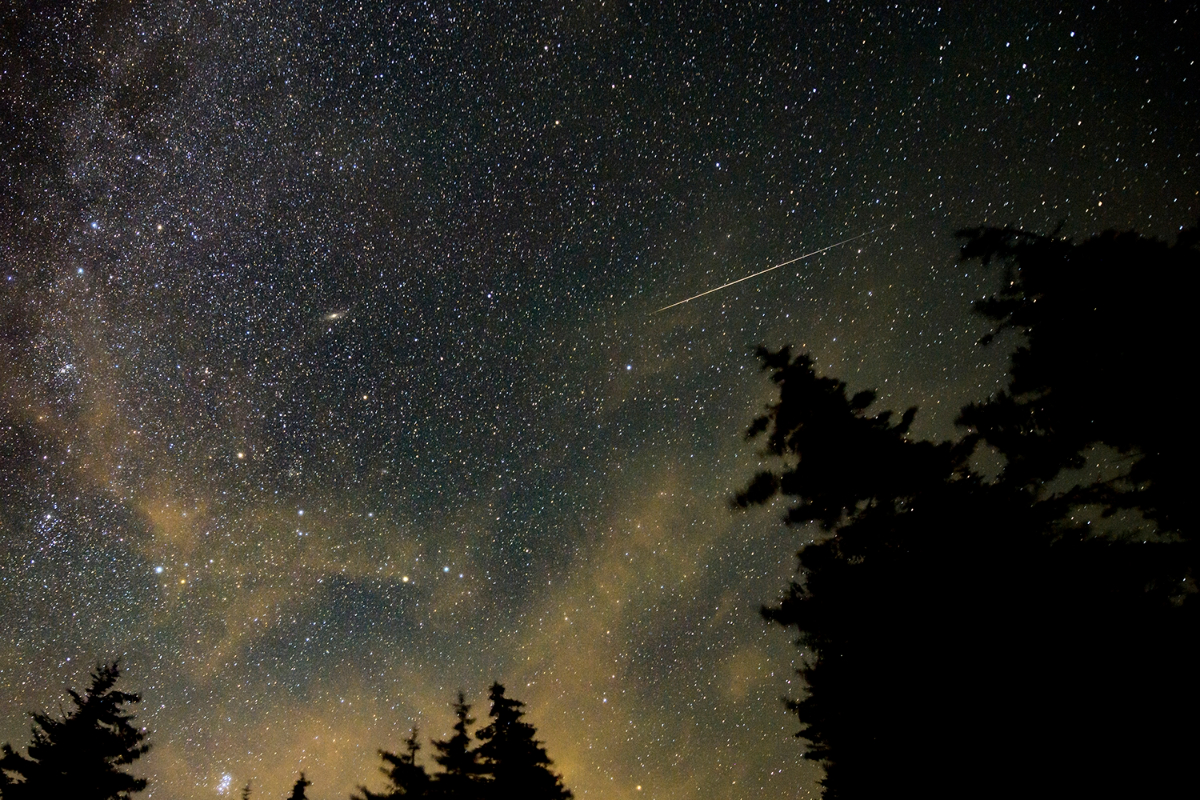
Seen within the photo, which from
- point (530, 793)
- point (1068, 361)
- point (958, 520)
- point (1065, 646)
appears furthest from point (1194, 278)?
point (530, 793)

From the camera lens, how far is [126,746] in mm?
11359

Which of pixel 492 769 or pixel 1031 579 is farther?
pixel 492 769

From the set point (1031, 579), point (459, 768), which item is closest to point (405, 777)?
point (459, 768)

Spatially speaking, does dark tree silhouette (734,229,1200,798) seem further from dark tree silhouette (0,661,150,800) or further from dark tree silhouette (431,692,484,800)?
dark tree silhouette (0,661,150,800)

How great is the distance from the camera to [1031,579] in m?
6.02

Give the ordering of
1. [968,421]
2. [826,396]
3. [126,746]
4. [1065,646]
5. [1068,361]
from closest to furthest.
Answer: [1065,646], [1068,361], [968,421], [826,396], [126,746]

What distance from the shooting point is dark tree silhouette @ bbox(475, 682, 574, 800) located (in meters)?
11.8

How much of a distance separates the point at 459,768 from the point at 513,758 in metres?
1.40

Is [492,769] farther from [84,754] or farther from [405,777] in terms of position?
[84,754]

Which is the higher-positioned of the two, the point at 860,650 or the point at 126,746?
the point at 126,746

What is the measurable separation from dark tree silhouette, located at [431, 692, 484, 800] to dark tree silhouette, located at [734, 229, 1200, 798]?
854 centimetres

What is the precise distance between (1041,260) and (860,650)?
555cm

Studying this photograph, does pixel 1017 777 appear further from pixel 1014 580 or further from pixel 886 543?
pixel 886 543

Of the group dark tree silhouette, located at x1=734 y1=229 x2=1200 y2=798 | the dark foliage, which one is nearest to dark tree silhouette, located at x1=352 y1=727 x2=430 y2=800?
the dark foliage
